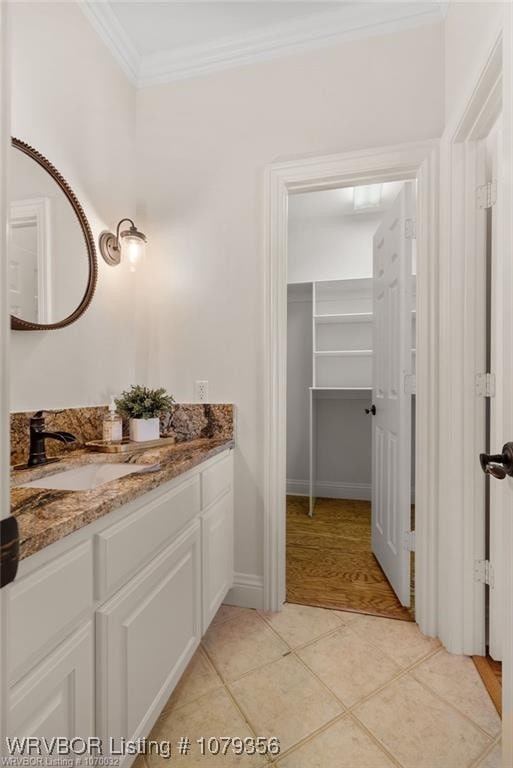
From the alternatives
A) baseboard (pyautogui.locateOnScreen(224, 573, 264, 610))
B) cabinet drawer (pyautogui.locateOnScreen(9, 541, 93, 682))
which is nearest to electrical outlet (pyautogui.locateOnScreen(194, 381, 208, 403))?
baseboard (pyautogui.locateOnScreen(224, 573, 264, 610))

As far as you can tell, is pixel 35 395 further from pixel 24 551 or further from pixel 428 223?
pixel 428 223

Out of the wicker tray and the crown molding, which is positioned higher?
the crown molding

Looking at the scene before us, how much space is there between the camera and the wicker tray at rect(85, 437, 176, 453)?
5.18ft

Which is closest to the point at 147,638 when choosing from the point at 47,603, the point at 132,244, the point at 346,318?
the point at 47,603

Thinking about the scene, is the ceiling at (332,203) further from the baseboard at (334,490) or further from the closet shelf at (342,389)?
the baseboard at (334,490)

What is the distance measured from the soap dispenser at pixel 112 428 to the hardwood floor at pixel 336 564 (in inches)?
48.2

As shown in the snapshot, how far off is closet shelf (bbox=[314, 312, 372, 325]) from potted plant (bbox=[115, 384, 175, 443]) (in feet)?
6.75

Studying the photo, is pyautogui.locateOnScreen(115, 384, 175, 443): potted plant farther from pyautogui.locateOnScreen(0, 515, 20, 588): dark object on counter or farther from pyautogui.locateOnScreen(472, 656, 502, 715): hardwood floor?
pyautogui.locateOnScreen(472, 656, 502, 715): hardwood floor

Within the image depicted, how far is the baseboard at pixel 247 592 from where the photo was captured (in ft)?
6.24

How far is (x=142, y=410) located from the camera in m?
1.74

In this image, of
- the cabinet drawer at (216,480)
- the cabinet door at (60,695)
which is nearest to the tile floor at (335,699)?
the cabinet door at (60,695)

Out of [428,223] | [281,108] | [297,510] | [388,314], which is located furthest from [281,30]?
[297,510]

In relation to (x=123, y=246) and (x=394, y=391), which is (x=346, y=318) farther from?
(x=123, y=246)

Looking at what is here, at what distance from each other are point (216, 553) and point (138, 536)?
0.71 m
